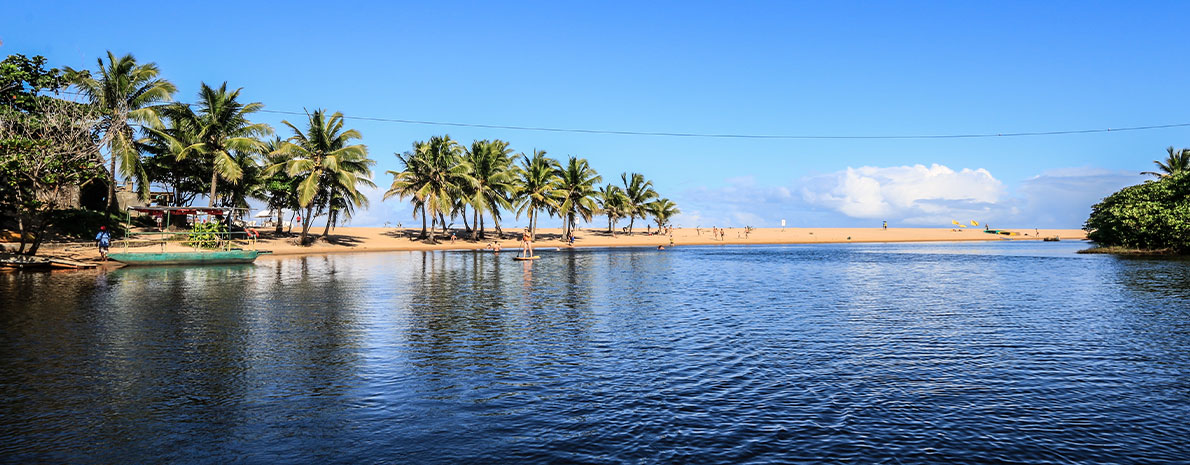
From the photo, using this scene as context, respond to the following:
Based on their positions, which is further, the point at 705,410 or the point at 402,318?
the point at 402,318

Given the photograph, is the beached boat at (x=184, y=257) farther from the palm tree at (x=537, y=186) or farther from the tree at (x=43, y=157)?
the palm tree at (x=537, y=186)

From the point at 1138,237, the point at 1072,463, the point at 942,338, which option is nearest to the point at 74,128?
the point at 942,338

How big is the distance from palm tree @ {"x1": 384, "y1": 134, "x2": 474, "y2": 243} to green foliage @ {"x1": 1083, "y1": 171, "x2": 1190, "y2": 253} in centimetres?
5615

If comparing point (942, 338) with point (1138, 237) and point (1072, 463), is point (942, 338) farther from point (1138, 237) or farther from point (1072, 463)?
point (1138, 237)

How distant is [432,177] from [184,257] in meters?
29.9

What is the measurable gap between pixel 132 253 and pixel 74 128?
7.40m

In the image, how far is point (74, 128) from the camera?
32.2 metres

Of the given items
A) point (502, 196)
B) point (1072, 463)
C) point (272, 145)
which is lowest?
point (1072, 463)

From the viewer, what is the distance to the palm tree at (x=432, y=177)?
65.8m

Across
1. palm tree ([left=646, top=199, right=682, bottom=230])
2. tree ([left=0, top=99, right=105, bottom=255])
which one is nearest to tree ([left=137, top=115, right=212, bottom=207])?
tree ([left=0, top=99, right=105, bottom=255])

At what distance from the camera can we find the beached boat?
3628 cm

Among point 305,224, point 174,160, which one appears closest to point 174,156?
point 174,160

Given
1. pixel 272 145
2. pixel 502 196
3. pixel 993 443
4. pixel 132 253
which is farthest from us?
pixel 502 196

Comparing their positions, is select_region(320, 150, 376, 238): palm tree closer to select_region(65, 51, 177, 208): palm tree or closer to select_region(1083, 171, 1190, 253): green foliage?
select_region(65, 51, 177, 208): palm tree
